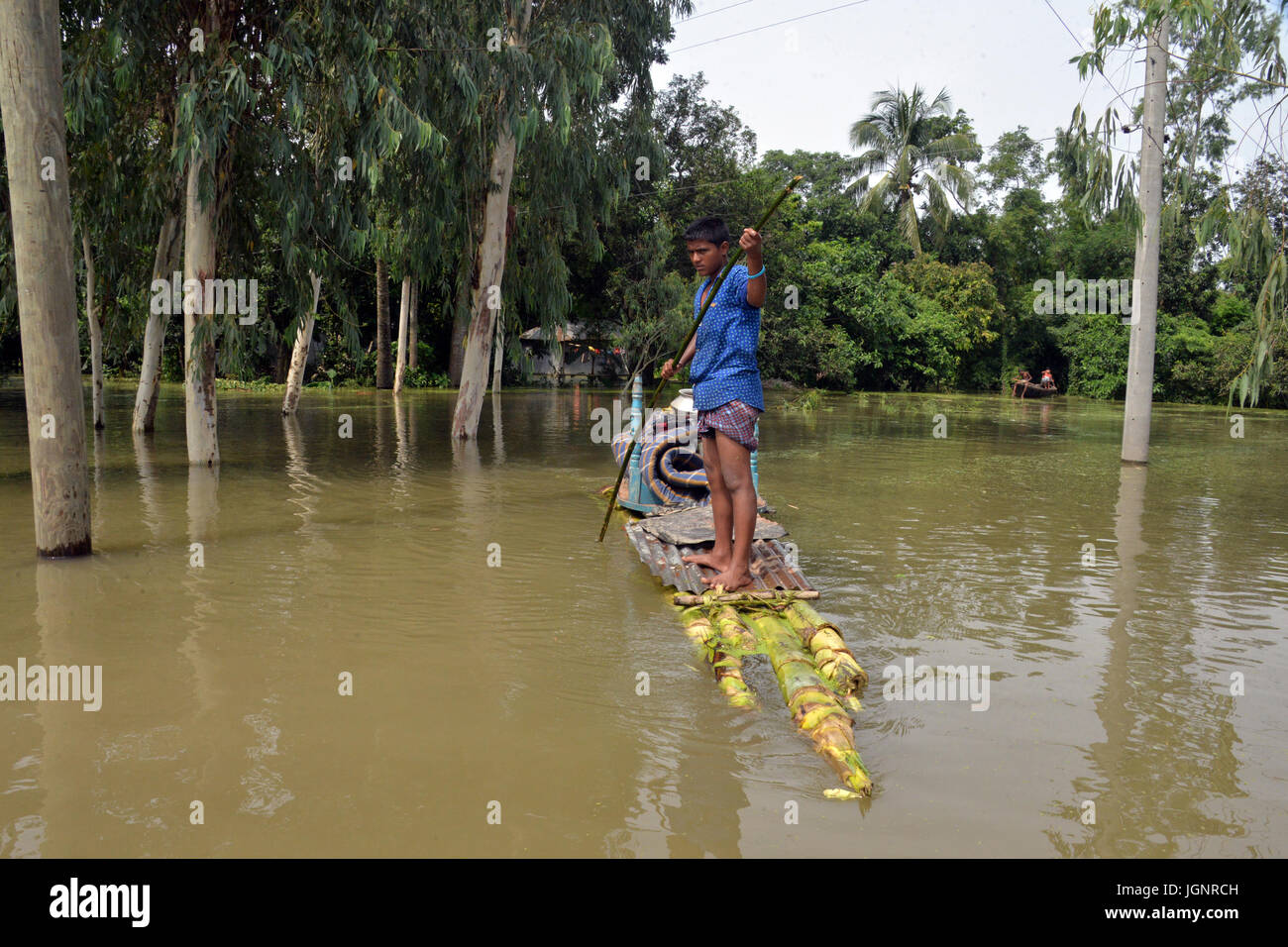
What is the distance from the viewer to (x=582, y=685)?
15.3ft

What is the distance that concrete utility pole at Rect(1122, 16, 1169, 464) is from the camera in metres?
14.0

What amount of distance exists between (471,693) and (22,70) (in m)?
5.28

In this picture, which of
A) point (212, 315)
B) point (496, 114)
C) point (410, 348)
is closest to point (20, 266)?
point (212, 315)

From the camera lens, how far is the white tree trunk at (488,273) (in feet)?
50.1

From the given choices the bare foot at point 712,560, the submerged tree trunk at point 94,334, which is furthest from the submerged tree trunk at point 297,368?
the bare foot at point 712,560

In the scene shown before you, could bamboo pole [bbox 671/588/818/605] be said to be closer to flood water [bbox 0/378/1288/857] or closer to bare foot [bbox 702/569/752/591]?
bare foot [bbox 702/569/752/591]

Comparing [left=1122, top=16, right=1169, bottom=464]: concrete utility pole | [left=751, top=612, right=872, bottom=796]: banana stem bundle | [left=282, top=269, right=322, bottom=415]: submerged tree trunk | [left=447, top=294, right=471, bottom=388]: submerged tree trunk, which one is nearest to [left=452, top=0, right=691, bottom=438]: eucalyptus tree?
[left=282, top=269, right=322, bottom=415]: submerged tree trunk

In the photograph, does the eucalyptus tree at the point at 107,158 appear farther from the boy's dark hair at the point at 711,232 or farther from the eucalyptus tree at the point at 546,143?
the boy's dark hair at the point at 711,232

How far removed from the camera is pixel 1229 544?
857 cm

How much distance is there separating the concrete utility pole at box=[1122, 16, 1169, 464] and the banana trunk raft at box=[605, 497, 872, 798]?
10.3 meters

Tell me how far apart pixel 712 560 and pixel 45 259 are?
485 cm

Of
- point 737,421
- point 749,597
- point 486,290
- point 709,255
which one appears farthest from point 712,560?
point 486,290
